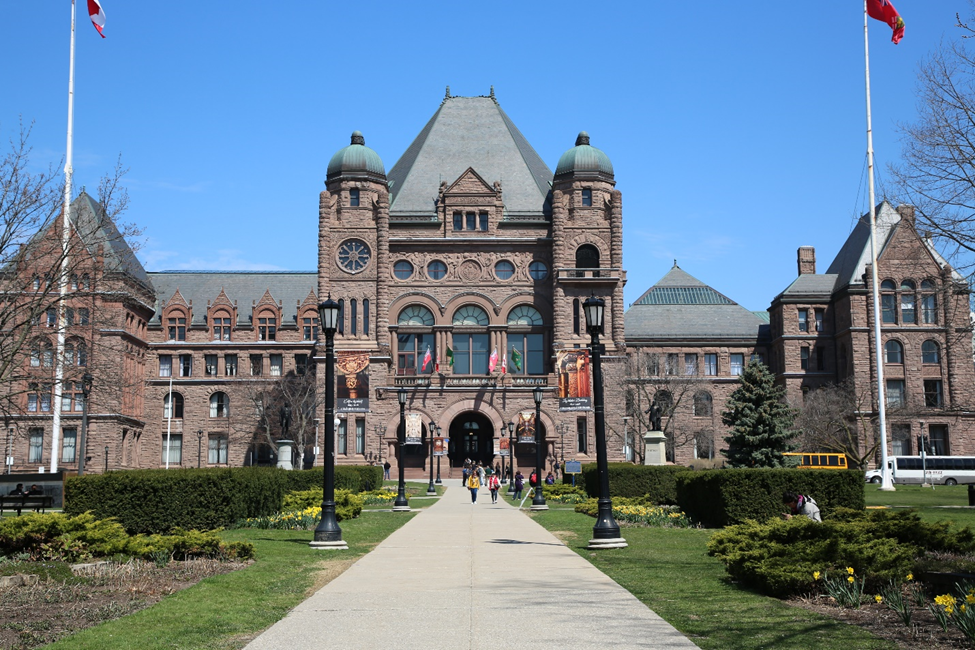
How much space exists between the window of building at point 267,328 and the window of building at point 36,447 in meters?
20.5

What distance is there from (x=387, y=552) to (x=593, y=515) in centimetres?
1285

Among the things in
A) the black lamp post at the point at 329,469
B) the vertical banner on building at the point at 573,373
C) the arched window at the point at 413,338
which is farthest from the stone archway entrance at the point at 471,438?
the black lamp post at the point at 329,469

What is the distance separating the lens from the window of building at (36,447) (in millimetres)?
77750

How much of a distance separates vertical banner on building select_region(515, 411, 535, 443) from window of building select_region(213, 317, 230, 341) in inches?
1285

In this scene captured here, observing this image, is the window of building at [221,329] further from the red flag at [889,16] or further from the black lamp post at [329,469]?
the black lamp post at [329,469]

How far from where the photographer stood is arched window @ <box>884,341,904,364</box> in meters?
77.8

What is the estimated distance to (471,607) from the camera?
12078 mm

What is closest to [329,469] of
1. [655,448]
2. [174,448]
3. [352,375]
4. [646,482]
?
[646,482]

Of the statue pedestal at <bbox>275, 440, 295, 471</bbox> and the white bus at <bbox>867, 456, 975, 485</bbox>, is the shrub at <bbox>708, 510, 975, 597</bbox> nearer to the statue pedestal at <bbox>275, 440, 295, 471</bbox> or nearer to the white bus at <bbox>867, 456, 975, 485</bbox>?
the statue pedestal at <bbox>275, 440, 295, 471</bbox>

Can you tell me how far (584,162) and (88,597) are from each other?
216 ft

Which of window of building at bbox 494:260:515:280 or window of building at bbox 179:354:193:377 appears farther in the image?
window of building at bbox 179:354:193:377

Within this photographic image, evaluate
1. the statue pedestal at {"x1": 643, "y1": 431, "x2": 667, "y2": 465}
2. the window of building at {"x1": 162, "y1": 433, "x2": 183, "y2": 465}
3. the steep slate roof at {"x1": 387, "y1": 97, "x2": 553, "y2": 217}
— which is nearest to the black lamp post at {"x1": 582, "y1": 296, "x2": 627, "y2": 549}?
the statue pedestal at {"x1": 643, "y1": 431, "x2": 667, "y2": 465}

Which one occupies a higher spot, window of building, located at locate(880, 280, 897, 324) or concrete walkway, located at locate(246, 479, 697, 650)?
window of building, located at locate(880, 280, 897, 324)

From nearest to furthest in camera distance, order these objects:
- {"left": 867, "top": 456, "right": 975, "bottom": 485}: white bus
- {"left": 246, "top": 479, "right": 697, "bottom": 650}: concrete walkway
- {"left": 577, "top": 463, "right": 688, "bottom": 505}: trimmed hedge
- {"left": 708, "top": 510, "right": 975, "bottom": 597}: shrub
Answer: {"left": 246, "top": 479, "right": 697, "bottom": 650}: concrete walkway < {"left": 708, "top": 510, "right": 975, "bottom": 597}: shrub < {"left": 577, "top": 463, "right": 688, "bottom": 505}: trimmed hedge < {"left": 867, "top": 456, "right": 975, "bottom": 485}: white bus
